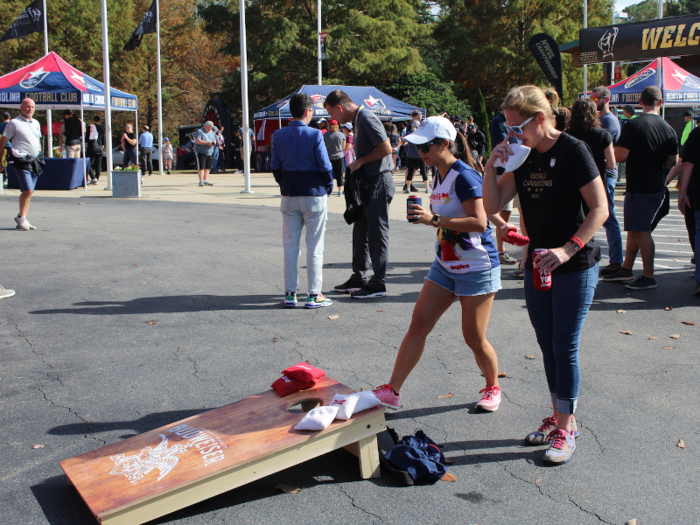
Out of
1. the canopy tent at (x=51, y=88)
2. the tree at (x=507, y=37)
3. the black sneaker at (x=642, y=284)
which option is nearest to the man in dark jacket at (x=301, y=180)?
the black sneaker at (x=642, y=284)

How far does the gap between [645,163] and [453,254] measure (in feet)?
14.4

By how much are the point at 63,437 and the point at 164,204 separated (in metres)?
12.5

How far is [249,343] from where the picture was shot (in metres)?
5.64

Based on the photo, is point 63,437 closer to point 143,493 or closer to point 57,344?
point 143,493

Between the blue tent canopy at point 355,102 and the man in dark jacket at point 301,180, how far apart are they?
19.7 m

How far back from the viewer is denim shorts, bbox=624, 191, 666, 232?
7359mm

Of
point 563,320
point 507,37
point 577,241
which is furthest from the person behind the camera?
point 507,37

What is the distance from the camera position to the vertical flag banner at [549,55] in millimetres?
16391

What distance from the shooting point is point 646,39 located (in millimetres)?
21344

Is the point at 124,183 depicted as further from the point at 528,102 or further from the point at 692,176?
the point at 528,102

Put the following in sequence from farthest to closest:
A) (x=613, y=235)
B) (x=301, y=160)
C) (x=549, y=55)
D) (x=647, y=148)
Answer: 1. (x=549, y=55)
2. (x=613, y=235)
3. (x=647, y=148)
4. (x=301, y=160)

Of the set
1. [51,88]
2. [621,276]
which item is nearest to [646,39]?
[621,276]

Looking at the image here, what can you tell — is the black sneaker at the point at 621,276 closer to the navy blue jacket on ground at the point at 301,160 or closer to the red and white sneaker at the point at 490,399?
the navy blue jacket on ground at the point at 301,160

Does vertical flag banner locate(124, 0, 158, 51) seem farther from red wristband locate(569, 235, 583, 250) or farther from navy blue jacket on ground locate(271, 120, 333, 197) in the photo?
red wristband locate(569, 235, 583, 250)
